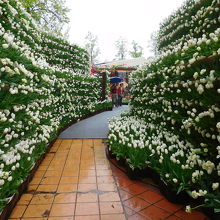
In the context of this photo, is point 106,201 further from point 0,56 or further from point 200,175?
point 0,56

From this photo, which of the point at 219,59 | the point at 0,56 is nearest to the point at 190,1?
the point at 219,59

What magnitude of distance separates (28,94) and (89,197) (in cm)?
181

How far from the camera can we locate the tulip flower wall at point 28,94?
2719 mm

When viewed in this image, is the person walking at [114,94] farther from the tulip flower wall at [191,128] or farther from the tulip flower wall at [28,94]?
the tulip flower wall at [191,128]

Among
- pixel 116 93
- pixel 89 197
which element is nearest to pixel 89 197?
pixel 89 197

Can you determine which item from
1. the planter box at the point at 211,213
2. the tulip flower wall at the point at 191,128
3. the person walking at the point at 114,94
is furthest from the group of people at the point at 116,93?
the planter box at the point at 211,213

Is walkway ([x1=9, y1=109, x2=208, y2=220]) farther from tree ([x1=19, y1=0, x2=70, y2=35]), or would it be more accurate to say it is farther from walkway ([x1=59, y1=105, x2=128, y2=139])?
tree ([x1=19, y1=0, x2=70, y2=35])

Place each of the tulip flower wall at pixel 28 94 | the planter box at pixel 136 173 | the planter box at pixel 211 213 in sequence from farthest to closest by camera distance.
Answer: the planter box at pixel 136 173 → the tulip flower wall at pixel 28 94 → the planter box at pixel 211 213

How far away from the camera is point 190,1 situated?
591 cm

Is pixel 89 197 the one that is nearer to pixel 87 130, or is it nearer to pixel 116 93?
pixel 87 130

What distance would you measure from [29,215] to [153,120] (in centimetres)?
387

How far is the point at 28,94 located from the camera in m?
3.25

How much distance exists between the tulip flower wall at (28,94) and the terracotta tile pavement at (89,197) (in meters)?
0.40

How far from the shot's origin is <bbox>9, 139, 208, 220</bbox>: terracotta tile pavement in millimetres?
2758
